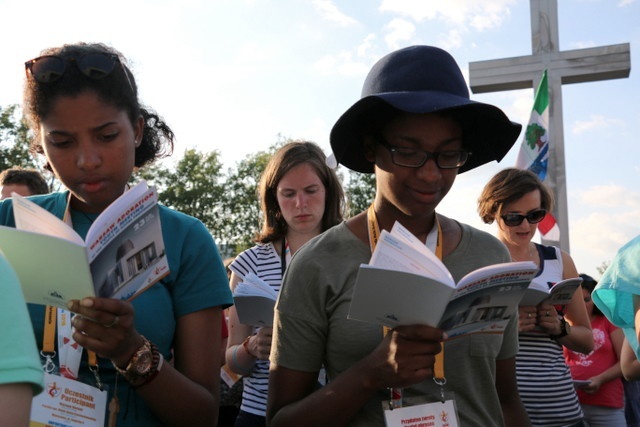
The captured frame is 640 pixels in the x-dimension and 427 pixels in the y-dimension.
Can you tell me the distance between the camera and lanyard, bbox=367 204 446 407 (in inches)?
89.5

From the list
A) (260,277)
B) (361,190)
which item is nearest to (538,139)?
(260,277)

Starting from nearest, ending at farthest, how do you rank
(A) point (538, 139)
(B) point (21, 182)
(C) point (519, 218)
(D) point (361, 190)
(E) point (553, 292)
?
(E) point (553, 292) < (C) point (519, 218) < (B) point (21, 182) < (A) point (538, 139) < (D) point (361, 190)

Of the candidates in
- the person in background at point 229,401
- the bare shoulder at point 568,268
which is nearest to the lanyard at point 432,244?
the bare shoulder at point 568,268

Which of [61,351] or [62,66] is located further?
[62,66]

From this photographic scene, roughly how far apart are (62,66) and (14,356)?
1.36 m

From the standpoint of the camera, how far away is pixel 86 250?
6.04 ft

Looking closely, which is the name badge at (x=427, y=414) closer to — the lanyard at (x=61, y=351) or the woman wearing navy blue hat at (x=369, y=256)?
the woman wearing navy blue hat at (x=369, y=256)

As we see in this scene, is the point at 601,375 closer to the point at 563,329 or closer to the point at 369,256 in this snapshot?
the point at 563,329

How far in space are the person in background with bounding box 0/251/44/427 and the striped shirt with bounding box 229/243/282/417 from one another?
8.62ft

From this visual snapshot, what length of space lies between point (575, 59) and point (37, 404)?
26.1 ft

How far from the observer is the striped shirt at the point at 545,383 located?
414cm

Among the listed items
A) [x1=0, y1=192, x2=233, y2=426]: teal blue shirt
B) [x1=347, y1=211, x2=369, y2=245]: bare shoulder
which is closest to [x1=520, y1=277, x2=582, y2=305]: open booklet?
[x1=347, y1=211, x2=369, y2=245]: bare shoulder

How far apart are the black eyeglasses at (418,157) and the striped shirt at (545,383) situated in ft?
6.98

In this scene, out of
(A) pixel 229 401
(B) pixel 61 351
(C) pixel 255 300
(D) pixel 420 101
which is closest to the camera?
(B) pixel 61 351
